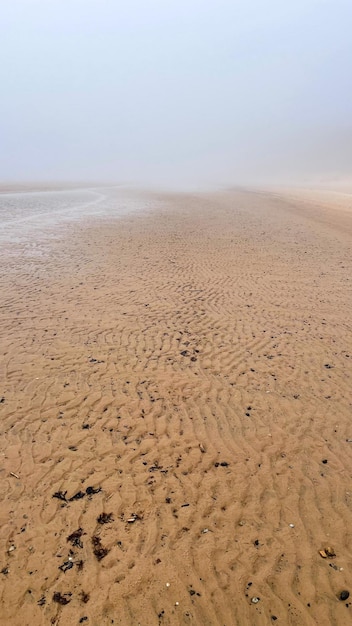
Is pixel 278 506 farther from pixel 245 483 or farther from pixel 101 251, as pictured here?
pixel 101 251

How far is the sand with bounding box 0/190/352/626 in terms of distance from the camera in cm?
353

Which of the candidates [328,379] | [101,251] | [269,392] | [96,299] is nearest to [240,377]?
[269,392]

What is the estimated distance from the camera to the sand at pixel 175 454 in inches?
139

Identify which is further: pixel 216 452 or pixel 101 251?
pixel 101 251

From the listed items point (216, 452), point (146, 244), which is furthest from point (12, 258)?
Result: point (216, 452)

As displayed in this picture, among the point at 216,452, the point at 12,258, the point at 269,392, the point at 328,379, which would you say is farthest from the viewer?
the point at 12,258

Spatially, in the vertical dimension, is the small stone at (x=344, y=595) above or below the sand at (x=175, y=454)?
below

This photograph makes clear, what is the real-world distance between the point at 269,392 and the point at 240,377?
70cm

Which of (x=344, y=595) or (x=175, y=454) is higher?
(x=175, y=454)

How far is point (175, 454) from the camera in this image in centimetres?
517

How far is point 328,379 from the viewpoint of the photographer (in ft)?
23.0

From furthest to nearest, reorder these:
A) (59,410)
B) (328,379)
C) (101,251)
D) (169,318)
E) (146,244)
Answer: (146,244) → (101,251) → (169,318) → (328,379) → (59,410)

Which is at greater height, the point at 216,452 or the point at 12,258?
the point at 12,258

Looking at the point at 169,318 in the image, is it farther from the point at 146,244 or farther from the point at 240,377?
the point at 146,244
